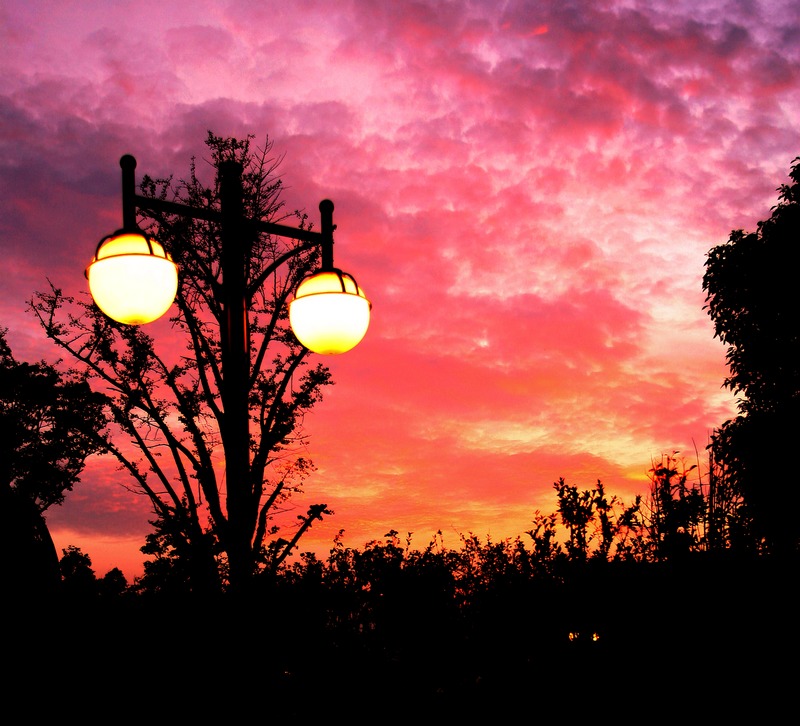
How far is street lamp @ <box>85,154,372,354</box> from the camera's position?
4.96 metres

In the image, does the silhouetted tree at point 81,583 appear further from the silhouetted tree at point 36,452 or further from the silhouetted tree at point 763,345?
the silhouetted tree at point 763,345

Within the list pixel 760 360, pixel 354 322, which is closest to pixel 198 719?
pixel 354 322

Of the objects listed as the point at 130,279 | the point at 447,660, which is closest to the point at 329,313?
the point at 130,279

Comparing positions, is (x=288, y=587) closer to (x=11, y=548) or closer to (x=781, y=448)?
(x=11, y=548)

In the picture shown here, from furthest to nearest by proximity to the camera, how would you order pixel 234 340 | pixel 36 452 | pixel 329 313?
1. pixel 36 452
2. pixel 329 313
3. pixel 234 340

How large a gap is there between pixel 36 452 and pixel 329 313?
967 inches

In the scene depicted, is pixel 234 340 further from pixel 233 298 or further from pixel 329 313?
pixel 329 313

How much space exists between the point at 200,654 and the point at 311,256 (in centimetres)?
1517

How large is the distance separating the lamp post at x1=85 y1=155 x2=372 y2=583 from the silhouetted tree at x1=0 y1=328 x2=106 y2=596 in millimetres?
3379

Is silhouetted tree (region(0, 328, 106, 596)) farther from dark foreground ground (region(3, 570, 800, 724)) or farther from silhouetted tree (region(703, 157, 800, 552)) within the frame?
silhouetted tree (region(703, 157, 800, 552))

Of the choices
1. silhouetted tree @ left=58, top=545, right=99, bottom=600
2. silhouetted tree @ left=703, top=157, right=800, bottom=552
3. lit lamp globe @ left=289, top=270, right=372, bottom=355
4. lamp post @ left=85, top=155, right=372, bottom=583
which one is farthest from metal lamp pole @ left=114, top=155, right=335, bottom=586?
silhouetted tree @ left=703, top=157, right=800, bottom=552

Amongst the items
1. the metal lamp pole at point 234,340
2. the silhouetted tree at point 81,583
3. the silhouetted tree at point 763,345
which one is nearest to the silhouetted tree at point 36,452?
the silhouetted tree at point 81,583

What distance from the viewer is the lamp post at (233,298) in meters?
4.95

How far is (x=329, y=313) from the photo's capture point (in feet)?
17.9
